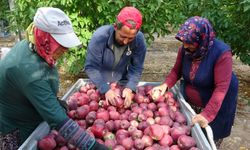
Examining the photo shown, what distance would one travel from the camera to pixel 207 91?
2.94 meters

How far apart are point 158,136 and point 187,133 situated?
23 centimetres

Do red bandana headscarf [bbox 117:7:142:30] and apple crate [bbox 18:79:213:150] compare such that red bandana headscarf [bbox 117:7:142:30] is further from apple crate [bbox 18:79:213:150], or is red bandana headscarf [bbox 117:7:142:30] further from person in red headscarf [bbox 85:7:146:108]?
apple crate [bbox 18:79:213:150]

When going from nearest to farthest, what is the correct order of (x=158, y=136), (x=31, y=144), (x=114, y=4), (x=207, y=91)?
(x=31, y=144)
(x=158, y=136)
(x=207, y=91)
(x=114, y=4)

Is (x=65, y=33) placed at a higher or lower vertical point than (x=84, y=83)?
higher

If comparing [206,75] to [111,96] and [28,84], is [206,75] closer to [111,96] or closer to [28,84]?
[111,96]

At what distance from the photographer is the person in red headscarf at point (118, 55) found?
9.02 ft

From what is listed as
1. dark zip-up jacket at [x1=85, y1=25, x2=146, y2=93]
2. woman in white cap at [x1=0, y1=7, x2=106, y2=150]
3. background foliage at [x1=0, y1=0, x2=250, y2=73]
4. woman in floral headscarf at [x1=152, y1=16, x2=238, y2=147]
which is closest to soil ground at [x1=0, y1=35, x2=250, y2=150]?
background foliage at [x1=0, y1=0, x2=250, y2=73]

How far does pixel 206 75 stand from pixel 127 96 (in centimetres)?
67

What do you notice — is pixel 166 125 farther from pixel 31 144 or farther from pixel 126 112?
pixel 31 144


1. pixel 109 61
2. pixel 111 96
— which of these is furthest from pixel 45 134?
pixel 109 61

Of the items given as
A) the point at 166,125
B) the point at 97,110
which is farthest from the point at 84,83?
the point at 166,125

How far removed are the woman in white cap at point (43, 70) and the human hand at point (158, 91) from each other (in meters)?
0.97

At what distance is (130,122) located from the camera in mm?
2555

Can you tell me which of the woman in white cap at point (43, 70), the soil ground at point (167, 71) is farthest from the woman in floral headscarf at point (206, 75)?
the soil ground at point (167, 71)
